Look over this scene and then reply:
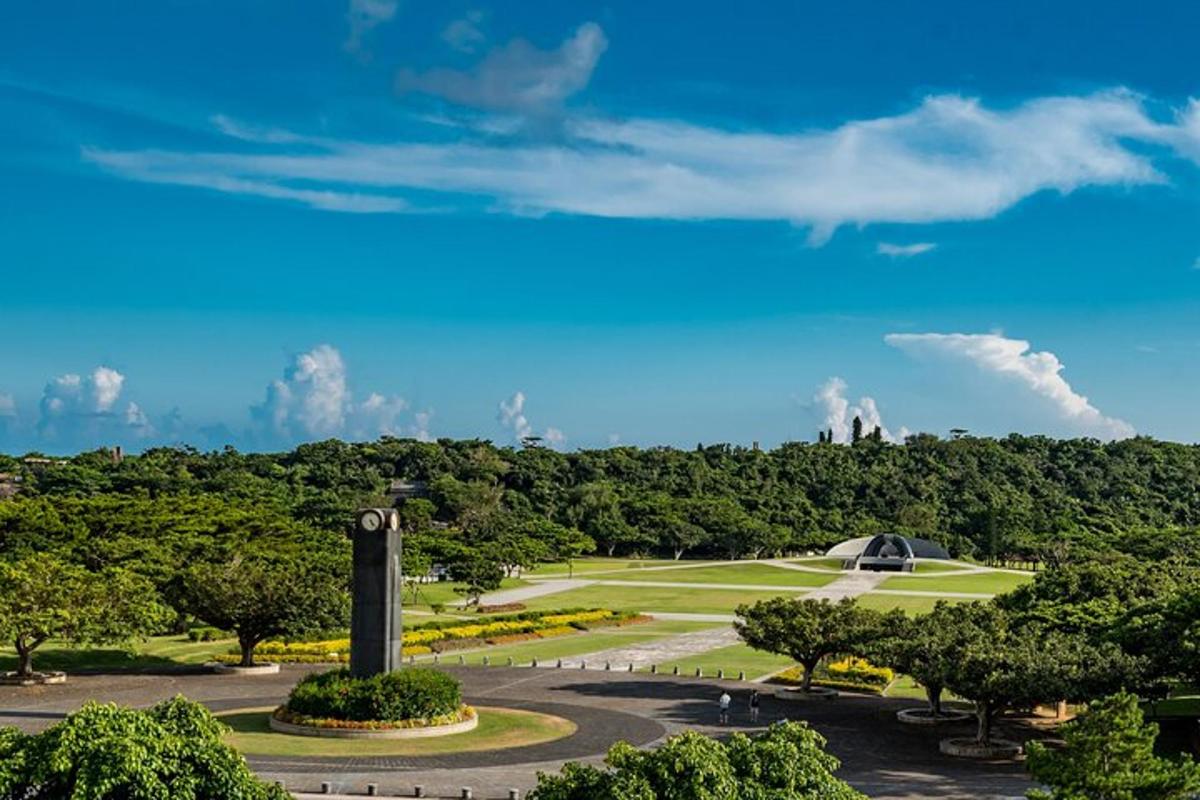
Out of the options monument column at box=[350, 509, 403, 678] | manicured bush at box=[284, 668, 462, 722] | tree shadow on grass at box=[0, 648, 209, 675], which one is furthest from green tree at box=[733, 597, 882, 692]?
tree shadow on grass at box=[0, 648, 209, 675]

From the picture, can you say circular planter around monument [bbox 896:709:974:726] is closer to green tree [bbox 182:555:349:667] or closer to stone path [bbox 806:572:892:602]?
green tree [bbox 182:555:349:667]

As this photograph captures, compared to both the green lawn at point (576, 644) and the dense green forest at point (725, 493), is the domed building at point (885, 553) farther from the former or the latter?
the green lawn at point (576, 644)

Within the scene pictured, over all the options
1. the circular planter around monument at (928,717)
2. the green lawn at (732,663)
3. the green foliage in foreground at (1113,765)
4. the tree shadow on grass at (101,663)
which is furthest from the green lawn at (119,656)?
the green foliage in foreground at (1113,765)

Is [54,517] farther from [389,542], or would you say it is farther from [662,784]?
[662,784]

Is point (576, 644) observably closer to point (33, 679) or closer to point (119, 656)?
point (119, 656)

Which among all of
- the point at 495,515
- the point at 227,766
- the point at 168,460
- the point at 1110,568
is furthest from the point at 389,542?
the point at 168,460

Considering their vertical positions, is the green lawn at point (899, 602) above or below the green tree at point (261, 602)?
below
